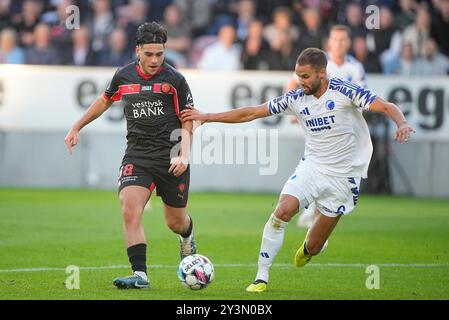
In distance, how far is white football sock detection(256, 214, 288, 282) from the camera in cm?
926

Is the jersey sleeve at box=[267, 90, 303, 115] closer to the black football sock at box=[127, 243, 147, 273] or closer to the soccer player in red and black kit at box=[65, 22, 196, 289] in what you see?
the soccer player in red and black kit at box=[65, 22, 196, 289]

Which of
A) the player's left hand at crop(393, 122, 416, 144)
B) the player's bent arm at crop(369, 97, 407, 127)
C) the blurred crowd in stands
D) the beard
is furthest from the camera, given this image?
the blurred crowd in stands

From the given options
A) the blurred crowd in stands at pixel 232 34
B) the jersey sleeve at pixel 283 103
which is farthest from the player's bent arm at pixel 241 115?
the blurred crowd in stands at pixel 232 34

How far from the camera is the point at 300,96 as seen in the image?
374 inches

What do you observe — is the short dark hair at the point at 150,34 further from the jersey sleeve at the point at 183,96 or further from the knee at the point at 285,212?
the knee at the point at 285,212

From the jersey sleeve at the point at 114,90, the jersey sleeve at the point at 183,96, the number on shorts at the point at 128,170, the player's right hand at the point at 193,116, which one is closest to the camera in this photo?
the player's right hand at the point at 193,116

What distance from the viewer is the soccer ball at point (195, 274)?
8.94 meters

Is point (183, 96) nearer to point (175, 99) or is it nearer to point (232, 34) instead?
point (175, 99)

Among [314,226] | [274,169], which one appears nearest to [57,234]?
[314,226]

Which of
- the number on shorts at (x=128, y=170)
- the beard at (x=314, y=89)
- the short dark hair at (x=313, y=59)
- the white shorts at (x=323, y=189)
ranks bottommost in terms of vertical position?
the white shorts at (x=323, y=189)

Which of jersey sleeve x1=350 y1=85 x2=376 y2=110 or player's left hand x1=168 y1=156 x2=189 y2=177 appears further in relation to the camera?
player's left hand x1=168 y1=156 x2=189 y2=177

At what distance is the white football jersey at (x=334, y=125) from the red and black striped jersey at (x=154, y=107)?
91 cm

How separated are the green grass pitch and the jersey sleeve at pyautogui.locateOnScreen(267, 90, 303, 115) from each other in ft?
5.40

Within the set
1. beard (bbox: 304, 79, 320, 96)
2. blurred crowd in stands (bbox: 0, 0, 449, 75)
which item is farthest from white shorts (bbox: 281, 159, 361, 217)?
blurred crowd in stands (bbox: 0, 0, 449, 75)
